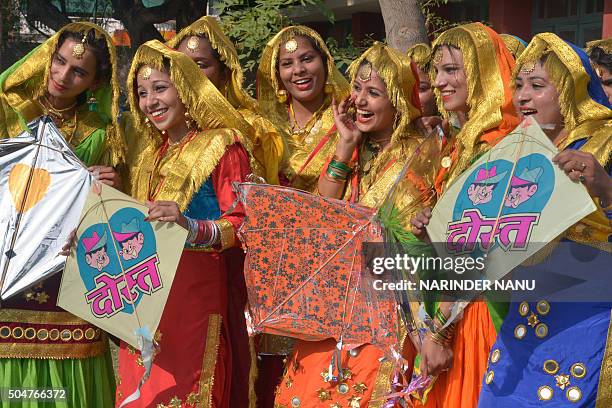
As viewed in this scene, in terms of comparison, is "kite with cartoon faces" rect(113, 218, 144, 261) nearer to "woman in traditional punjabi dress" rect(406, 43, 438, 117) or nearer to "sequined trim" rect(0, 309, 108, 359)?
"sequined trim" rect(0, 309, 108, 359)

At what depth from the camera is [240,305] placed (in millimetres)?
4168

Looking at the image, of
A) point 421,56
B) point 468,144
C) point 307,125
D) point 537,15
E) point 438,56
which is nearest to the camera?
point 468,144

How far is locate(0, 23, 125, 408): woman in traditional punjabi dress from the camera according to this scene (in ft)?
13.5

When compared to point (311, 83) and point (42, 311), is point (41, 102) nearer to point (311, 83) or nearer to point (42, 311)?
point (42, 311)

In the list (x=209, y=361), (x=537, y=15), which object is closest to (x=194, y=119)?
(x=209, y=361)

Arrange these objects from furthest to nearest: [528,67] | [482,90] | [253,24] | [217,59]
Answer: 1. [253,24]
2. [217,59]
3. [482,90]
4. [528,67]

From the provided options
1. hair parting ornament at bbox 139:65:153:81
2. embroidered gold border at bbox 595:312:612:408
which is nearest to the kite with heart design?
hair parting ornament at bbox 139:65:153:81

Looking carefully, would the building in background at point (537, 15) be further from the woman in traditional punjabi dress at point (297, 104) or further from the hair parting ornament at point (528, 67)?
the hair parting ornament at point (528, 67)

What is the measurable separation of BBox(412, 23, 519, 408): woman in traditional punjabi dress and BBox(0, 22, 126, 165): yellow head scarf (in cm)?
139

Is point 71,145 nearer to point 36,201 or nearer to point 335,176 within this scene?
point 36,201

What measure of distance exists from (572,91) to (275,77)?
1.66m

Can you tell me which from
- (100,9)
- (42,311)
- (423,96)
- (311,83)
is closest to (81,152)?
(42,311)

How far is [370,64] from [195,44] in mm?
1006

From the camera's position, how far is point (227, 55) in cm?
454
